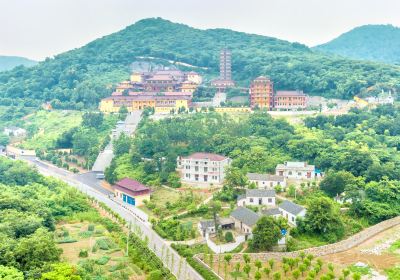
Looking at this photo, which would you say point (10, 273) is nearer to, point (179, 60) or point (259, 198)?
point (259, 198)

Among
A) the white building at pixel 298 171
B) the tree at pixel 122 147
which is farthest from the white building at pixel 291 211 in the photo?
the tree at pixel 122 147

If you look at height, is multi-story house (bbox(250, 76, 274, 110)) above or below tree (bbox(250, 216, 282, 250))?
above

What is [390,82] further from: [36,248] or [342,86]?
[36,248]

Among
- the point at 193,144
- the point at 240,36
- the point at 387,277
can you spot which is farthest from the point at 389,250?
the point at 240,36

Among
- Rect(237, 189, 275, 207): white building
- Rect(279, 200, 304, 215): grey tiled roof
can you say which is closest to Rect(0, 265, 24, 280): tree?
Rect(237, 189, 275, 207): white building

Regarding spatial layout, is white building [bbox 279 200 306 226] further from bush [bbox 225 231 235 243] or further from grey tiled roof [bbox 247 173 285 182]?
bush [bbox 225 231 235 243]

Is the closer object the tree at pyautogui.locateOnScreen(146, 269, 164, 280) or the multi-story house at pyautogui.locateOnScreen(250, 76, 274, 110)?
the tree at pyautogui.locateOnScreen(146, 269, 164, 280)

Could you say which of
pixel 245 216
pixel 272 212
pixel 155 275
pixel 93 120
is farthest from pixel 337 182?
pixel 93 120
